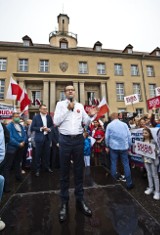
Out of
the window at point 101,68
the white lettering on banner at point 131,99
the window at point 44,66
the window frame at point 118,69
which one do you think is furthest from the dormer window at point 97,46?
the white lettering on banner at point 131,99

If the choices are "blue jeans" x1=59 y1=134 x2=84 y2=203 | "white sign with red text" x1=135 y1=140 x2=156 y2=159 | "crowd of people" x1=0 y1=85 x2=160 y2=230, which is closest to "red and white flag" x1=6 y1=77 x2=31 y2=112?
"crowd of people" x1=0 y1=85 x2=160 y2=230

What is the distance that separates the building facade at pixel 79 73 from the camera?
1922 centimetres

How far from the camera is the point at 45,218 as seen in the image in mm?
2094

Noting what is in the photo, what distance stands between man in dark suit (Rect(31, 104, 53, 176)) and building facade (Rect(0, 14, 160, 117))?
48.1 ft

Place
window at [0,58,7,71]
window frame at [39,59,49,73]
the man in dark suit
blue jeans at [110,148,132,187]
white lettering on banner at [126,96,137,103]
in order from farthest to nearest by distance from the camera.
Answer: window frame at [39,59,49,73], window at [0,58,7,71], white lettering on banner at [126,96,137,103], the man in dark suit, blue jeans at [110,148,132,187]

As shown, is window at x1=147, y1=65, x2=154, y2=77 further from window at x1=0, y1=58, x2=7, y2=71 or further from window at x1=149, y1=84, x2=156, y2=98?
window at x1=0, y1=58, x2=7, y2=71

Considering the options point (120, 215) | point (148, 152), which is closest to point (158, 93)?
point (148, 152)

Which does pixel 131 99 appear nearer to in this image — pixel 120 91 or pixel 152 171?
pixel 152 171

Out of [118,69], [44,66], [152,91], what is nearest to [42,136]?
[44,66]

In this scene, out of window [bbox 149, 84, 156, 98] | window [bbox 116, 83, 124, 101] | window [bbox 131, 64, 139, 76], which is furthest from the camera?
window [bbox 131, 64, 139, 76]

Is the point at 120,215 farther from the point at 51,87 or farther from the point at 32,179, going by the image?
the point at 51,87

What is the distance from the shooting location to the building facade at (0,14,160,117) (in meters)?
19.2

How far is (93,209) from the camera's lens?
2309mm

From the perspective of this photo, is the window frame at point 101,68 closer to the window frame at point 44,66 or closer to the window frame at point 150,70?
the window frame at point 150,70
